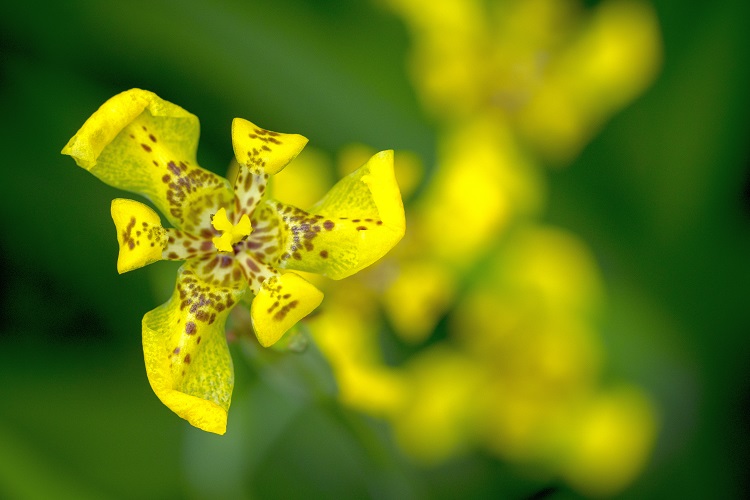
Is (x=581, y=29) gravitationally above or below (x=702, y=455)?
above

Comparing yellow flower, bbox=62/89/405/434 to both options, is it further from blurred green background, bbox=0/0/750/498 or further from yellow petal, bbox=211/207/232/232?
blurred green background, bbox=0/0/750/498

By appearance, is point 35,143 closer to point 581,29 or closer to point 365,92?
point 365,92

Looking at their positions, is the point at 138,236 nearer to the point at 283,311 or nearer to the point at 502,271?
the point at 283,311

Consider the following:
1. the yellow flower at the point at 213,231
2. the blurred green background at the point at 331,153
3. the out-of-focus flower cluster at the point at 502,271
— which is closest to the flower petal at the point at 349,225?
the yellow flower at the point at 213,231

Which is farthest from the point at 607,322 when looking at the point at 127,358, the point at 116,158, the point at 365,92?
the point at 116,158

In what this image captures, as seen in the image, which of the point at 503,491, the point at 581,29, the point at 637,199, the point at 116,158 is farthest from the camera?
the point at 581,29

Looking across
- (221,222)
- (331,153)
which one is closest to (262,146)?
(221,222)
